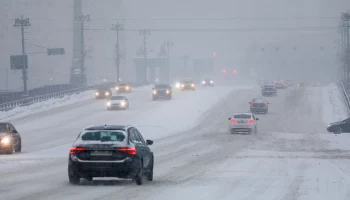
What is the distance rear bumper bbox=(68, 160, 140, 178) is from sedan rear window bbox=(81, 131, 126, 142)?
687 mm

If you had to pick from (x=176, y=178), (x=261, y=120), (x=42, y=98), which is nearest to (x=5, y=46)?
(x=42, y=98)

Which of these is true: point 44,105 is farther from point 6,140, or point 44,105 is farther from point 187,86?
point 6,140

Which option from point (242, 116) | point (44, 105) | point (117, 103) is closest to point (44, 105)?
point (44, 105)

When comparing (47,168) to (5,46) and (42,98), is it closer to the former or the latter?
(42,98)

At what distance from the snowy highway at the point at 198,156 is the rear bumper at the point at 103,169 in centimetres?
32

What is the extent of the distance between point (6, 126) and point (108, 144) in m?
16.7

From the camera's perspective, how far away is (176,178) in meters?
19.7

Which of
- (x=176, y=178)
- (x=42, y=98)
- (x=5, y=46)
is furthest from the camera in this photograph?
(x=5, y=46)

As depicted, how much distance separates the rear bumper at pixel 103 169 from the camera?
17.1 m

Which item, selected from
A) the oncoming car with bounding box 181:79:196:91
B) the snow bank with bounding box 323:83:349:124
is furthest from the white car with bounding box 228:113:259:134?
the oncoming car with bounding box 181:79:196:91

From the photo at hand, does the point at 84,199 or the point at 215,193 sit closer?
the point at 84,199

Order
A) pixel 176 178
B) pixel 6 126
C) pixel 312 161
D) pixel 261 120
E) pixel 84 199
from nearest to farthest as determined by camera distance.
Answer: pixel 84 199
pixel 176 178
pixel 312 161
pixel 6 126
pixel 261 120

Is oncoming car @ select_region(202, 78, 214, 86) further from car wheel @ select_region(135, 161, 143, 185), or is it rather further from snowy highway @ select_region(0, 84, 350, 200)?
car wheel @ select_region(135, 161, 143, 185)

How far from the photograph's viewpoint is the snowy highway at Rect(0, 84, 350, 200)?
16.3 m
